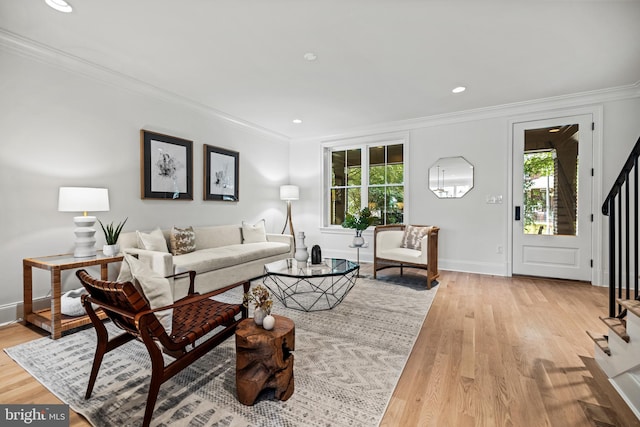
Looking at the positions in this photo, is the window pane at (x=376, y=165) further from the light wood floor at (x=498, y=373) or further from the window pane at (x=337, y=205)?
the light wood floor at (x=498, y=373)

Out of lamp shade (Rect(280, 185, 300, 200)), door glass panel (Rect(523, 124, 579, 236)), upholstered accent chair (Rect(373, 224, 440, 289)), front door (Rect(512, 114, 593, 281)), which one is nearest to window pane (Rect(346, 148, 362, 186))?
lamp shade (Rect(280, 185, 300, 200))

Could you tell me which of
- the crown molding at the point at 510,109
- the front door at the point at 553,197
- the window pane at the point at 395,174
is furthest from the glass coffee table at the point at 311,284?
the crown molding at the point at 510,109

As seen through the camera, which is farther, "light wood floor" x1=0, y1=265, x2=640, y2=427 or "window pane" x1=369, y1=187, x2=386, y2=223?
"window pane" x1=369, y1=187, x2=386, y2=223

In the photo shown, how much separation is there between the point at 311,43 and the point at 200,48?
109cm

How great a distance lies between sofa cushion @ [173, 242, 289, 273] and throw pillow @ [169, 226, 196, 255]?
0.10m

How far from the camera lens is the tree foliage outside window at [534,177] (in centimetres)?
420

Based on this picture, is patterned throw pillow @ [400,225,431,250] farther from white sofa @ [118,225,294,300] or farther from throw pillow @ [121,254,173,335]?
throw pillow @ [121,254,173,335]

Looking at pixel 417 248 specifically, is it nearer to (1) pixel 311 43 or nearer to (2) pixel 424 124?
(2) pixel 424 124

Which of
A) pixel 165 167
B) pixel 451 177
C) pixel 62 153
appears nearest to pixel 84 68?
pixel 62 153

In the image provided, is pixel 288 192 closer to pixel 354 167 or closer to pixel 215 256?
pixel 354 167

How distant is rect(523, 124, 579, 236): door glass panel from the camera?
406cm

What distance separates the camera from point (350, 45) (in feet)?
8.95

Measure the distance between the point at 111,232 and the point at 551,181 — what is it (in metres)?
5.73

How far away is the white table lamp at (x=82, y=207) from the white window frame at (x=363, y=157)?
3973 millimetres
